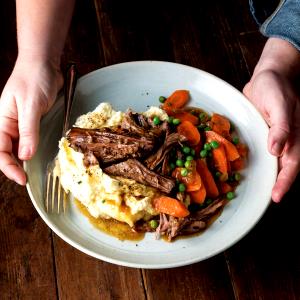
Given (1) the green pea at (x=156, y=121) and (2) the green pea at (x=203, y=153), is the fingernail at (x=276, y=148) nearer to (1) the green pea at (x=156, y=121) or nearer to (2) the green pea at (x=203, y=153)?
(2) the green pea at (x=203, y=153)

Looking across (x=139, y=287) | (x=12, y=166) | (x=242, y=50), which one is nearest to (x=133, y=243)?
(x=139, y=287)

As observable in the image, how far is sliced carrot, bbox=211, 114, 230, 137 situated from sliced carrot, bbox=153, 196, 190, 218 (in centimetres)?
67

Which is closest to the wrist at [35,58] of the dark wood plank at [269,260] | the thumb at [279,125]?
the thumb at [279,125]

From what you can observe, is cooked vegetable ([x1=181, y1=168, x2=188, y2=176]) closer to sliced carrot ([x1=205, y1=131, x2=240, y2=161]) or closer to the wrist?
sliced carrot ([x1=205, y1=131, x2=240, y2=161])

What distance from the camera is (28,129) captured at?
3111 mm

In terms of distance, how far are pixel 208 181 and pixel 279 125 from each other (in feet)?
1.93

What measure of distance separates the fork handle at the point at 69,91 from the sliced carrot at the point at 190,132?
0.77 metres

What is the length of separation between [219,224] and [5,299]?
150 centimetres

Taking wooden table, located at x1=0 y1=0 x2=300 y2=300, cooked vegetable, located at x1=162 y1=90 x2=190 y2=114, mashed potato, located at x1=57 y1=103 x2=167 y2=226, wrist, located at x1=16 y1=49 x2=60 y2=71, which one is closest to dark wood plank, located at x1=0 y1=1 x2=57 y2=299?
wooden table, located at x1=0 y1=0 x2=300 y2=300

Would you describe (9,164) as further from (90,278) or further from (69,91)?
(90,278)

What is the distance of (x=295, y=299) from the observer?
10.9 feet

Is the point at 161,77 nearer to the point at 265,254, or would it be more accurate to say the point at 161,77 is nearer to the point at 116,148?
the point at 116,148

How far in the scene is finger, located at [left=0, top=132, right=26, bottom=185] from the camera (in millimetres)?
3074

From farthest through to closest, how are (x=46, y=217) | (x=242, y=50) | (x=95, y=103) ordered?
(x=242, y=50), (x=95, y=103), (x=46, y=217)
